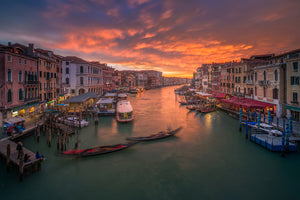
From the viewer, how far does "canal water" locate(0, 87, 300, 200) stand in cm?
1189

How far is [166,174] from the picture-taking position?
14.1 meters

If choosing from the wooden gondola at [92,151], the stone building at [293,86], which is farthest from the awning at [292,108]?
the wooden gondola at [92,151]

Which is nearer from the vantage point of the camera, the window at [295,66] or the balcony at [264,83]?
the window at [295,66]

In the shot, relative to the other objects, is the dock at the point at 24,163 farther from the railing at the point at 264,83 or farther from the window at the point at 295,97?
the railing at the point at 264,83

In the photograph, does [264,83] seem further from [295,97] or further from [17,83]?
[17,83]

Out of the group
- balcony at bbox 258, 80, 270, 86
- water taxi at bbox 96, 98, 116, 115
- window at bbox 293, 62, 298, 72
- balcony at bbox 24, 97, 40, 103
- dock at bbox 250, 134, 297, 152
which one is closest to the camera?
dock at bbox 250, 134, 297, 152

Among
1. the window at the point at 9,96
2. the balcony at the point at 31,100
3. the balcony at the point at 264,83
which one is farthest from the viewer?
the balcony at the point at 264,83

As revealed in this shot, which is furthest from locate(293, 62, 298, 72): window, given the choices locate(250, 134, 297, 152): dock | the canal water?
the canal water

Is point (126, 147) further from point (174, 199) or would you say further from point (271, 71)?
point (271, 71)

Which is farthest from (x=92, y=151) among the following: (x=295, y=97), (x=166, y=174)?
(x=295, y=97)

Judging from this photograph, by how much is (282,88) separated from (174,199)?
26.2 meters

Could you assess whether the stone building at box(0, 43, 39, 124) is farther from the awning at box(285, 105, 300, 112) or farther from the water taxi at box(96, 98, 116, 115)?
the awning at box(285, 105, 300, 112)

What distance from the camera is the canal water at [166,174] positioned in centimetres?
1189

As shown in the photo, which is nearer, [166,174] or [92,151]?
[166,174]
